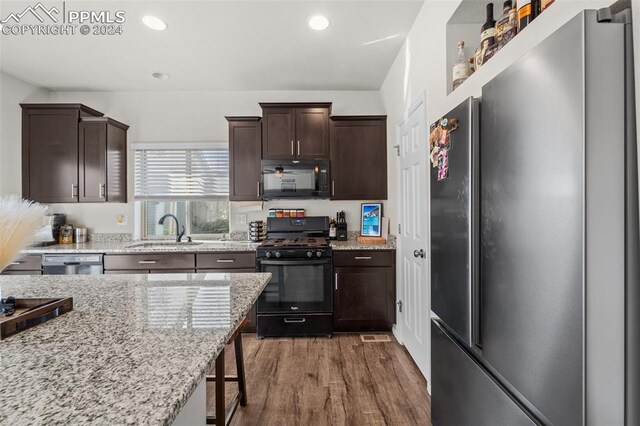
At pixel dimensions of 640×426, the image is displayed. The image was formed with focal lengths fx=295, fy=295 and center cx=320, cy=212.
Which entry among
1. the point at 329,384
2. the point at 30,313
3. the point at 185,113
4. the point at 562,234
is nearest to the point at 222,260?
the point at 329,384

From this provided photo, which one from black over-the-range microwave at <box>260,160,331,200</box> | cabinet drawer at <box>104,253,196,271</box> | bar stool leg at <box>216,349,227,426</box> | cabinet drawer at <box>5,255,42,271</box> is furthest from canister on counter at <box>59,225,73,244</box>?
bar stool leg at <box>216,349,227,426</box>

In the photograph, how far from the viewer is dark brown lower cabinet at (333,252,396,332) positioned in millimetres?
3002

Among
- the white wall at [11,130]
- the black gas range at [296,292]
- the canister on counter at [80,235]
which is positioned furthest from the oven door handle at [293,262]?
the white wall at [11,130]

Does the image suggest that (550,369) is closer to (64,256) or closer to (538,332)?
(538,332)

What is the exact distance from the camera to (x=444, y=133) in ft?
4.28

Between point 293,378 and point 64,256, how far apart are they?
2621mm

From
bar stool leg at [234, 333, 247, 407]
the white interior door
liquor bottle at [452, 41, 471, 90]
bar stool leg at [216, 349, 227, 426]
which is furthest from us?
the white interior door

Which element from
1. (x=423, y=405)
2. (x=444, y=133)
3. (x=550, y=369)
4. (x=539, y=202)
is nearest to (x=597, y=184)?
(x=539, y=202)

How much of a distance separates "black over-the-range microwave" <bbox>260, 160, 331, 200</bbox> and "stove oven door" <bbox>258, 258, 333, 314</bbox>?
2.51 feet

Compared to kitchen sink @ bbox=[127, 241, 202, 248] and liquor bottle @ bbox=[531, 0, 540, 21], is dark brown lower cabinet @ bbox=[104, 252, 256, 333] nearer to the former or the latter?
kitchen sink @ bbox=[127, 241, 202, 248]

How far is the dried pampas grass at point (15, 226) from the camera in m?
0.86

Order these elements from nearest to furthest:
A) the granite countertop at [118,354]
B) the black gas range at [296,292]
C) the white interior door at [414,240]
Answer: the granite countertop at [118,354] → the white interior door at [414,240] → the black gas range at [296,292]

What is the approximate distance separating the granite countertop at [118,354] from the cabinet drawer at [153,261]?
68.8 inches

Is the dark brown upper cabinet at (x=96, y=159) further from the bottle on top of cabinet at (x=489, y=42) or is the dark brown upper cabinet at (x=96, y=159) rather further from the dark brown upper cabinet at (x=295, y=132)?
the bottle on top of cabinet at (x=489, y=42)
